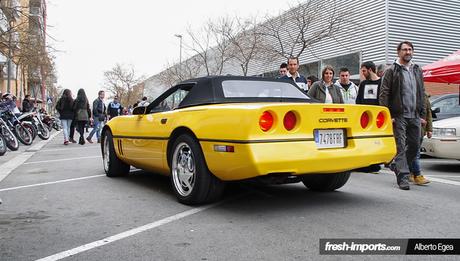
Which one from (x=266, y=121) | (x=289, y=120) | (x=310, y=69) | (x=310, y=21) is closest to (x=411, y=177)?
(x=289, y=120)

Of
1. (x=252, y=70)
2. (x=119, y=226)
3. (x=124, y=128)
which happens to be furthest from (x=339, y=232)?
(x=252, y=70)

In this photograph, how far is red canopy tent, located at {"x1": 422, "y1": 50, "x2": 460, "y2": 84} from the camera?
11930 millimetres

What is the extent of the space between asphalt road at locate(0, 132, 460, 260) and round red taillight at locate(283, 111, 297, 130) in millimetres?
833

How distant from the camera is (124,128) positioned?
20.8 ft

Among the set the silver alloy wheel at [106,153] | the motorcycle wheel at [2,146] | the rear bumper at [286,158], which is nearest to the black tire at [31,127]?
the motorcycle wheel at [2,146]

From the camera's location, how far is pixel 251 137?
13.0 ft

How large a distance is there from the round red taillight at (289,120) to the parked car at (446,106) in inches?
257

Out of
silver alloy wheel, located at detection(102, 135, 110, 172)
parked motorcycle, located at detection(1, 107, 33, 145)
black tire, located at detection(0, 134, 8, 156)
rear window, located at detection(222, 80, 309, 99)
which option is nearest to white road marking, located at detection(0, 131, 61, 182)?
black tire, located at detection(0, 134, 8, 156)

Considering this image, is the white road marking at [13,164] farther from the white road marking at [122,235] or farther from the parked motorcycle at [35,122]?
the white road marking at [122,235]

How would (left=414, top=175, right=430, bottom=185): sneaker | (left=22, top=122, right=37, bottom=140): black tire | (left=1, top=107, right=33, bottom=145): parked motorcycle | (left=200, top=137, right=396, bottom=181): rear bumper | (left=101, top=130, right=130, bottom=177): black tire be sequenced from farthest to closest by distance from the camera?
(left=22, top=122, right=37, bottom=140): black tire < (left=1, top=107, right=33, bottom=145): parked motorcycle < (left=101, top=130, right=130, bottom=177): black tire < (left=414, top=175, right=430, bottom=185): sneaker < (left=200, top=137, right=396, bottom=181): rear bumper

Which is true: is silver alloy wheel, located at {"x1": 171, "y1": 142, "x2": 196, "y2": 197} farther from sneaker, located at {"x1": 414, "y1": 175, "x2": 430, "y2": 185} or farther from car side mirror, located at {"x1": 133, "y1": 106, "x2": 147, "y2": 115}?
sneaker, located at {"x1": 414, "y1": 175, "x2": 430, "y2": 185}

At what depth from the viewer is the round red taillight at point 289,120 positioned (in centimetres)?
418

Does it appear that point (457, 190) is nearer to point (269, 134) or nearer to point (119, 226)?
point (269, 134)

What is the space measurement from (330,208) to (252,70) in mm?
28427
